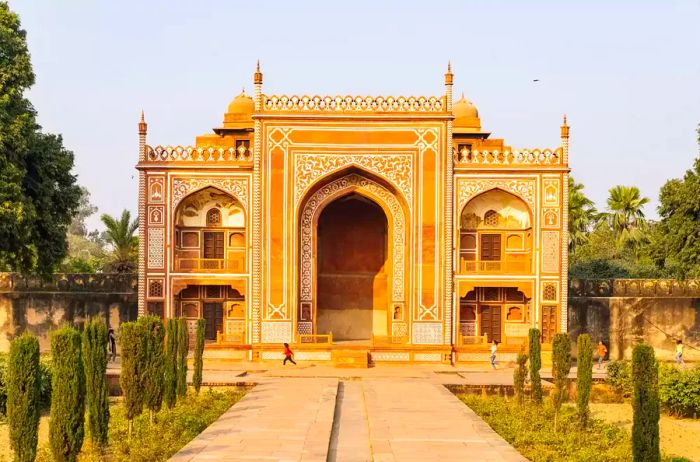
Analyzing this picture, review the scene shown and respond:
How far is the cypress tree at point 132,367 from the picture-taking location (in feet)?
49.7

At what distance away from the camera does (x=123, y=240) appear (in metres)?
34.3

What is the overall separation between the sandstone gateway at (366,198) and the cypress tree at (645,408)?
46.4ft

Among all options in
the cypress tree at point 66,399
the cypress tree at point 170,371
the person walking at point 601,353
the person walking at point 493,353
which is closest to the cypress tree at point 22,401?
the cypress tree at point 66,399

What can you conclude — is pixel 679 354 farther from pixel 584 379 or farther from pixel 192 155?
pixel 192 155

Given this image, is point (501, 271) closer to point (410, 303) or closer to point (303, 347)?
point (410, 303)

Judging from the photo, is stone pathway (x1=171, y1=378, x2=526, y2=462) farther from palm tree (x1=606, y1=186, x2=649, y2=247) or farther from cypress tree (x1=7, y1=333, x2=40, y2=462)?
palm tree (x1=606, y1=186, x2=649, y2=247)

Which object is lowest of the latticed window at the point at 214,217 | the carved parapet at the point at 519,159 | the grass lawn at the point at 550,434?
the grass lawn at the point at 550,434

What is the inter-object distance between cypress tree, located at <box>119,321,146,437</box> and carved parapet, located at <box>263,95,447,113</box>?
1260 cm

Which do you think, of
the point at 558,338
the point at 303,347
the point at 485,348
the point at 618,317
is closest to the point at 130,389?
the point at 558,338

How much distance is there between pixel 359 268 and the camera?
29.9 meters

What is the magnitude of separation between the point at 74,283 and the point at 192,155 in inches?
239

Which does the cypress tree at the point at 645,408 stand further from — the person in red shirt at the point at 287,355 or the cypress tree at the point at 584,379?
the person in red shirt at the point at 287,355

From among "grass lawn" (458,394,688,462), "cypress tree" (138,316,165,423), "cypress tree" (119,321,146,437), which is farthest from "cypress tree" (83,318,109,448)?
"grass lawn" (458,394,688,462)

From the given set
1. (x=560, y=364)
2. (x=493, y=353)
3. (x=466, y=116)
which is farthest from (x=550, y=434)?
(x=466, y=116)
